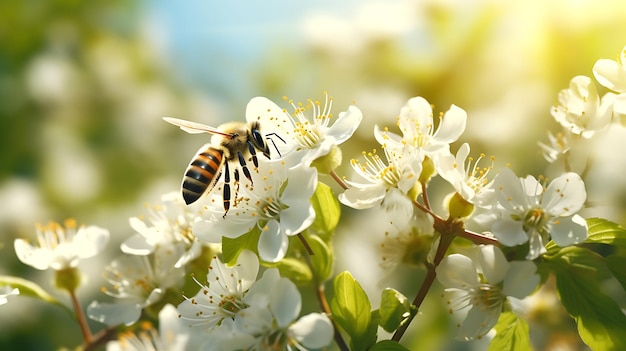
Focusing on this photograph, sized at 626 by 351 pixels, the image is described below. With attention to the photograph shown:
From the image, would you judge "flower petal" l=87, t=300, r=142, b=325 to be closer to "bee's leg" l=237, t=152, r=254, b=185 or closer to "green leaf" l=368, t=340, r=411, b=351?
"bee's leg" l=237, t=152, r=254, b=185

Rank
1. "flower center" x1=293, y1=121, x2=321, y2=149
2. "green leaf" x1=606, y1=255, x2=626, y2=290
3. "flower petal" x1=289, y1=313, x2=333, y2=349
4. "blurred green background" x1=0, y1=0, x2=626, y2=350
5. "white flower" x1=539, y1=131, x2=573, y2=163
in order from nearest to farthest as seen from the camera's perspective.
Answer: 1. "flower petal" x1=289, y1=313, x2=333, y2=349
2. "green leaf" x1=606, y1=255, x2=626, y2=290
3. "flower center" x1=293, y1=121, x2=321, y2=149
4. "white flower" x1=539, y1=131, x2=573, y2=163
5. "blurred green background" x1=0, y1=0, x2=626, y2=350

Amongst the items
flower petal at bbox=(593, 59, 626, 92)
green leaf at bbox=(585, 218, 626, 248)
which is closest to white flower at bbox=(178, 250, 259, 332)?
green leaf at bbox=(585, 218, 626, 248)

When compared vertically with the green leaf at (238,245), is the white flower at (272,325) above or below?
below

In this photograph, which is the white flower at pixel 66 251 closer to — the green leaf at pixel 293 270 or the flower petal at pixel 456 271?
the green leaf at pixel 293 270

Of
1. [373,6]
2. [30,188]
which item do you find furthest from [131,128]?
[373,6]

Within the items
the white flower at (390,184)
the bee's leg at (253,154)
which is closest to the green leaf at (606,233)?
the white flower at (390,184)

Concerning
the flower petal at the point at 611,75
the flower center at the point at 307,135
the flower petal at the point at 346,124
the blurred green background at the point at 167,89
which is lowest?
the blurred green background at the point at 167,89

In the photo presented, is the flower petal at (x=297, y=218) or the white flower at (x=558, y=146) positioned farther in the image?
the white flower at (x=558, y=146)
